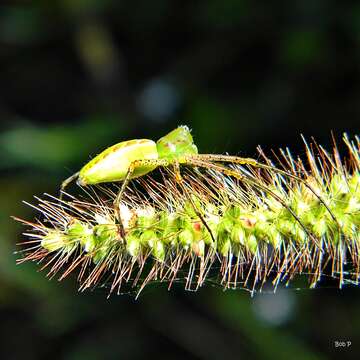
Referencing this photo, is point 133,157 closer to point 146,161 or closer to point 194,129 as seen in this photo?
point 146,161

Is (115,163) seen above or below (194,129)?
below

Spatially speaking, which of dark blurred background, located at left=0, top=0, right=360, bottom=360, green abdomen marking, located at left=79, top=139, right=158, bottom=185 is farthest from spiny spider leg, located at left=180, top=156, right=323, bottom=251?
dark blurred background, located at left=0, top=0, right=360, bottom=360

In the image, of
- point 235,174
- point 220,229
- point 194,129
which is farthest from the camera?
point 194,129

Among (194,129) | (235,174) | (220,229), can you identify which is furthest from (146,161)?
(194,129)

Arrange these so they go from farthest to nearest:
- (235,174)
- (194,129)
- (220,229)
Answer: (194,129) → (235,174) → (220,229)

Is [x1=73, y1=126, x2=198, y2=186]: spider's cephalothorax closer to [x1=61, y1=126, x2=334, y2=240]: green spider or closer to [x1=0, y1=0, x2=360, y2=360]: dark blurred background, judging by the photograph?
[x1=61, y1=126, x2=334, y2=240]: green spider

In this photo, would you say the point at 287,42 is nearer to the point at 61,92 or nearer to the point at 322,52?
the point at 322,52

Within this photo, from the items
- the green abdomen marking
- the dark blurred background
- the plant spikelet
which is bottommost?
the plant spikelet
